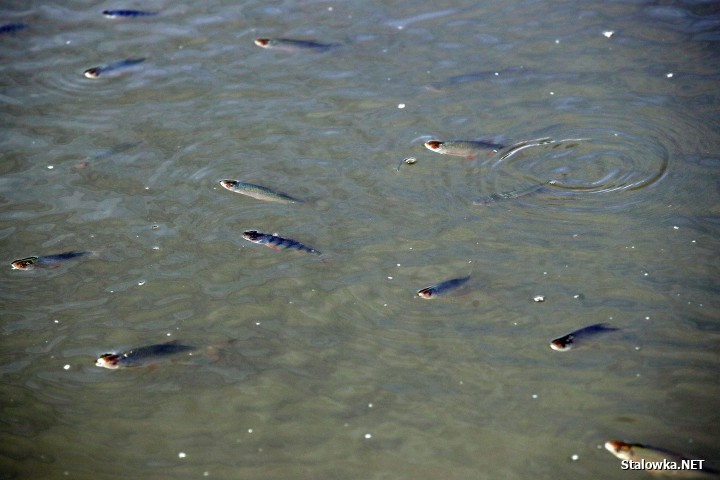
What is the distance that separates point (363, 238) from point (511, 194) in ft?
3.84

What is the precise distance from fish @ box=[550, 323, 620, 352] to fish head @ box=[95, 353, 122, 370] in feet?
8.47

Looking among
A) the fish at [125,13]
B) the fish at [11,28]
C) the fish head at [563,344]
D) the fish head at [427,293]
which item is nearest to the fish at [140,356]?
the fish head at [427,293]

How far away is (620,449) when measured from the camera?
361cm

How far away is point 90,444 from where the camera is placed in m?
3.91

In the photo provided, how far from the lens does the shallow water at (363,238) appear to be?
388 centimetres

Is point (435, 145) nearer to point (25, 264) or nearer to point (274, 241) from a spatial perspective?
point (274, 241)

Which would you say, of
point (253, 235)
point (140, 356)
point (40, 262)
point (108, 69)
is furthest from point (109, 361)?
point (108, 69)

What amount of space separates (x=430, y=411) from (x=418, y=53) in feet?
12.6

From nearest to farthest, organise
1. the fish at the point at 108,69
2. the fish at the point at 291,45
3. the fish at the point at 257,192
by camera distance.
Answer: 1. the fish at the point at 257,192
2. the fish at the point at 108,69
3. the fish at the point at 291,45

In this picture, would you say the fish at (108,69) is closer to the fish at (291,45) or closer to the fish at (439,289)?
the fish at (291,45)

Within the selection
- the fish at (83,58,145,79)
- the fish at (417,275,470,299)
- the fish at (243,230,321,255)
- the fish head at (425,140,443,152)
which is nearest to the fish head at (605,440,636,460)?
the fish at (417,275,470,299)

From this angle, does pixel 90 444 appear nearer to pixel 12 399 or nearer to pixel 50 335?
pixel 12 399

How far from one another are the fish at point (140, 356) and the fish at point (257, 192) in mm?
1376

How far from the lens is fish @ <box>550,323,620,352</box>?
164 inches
